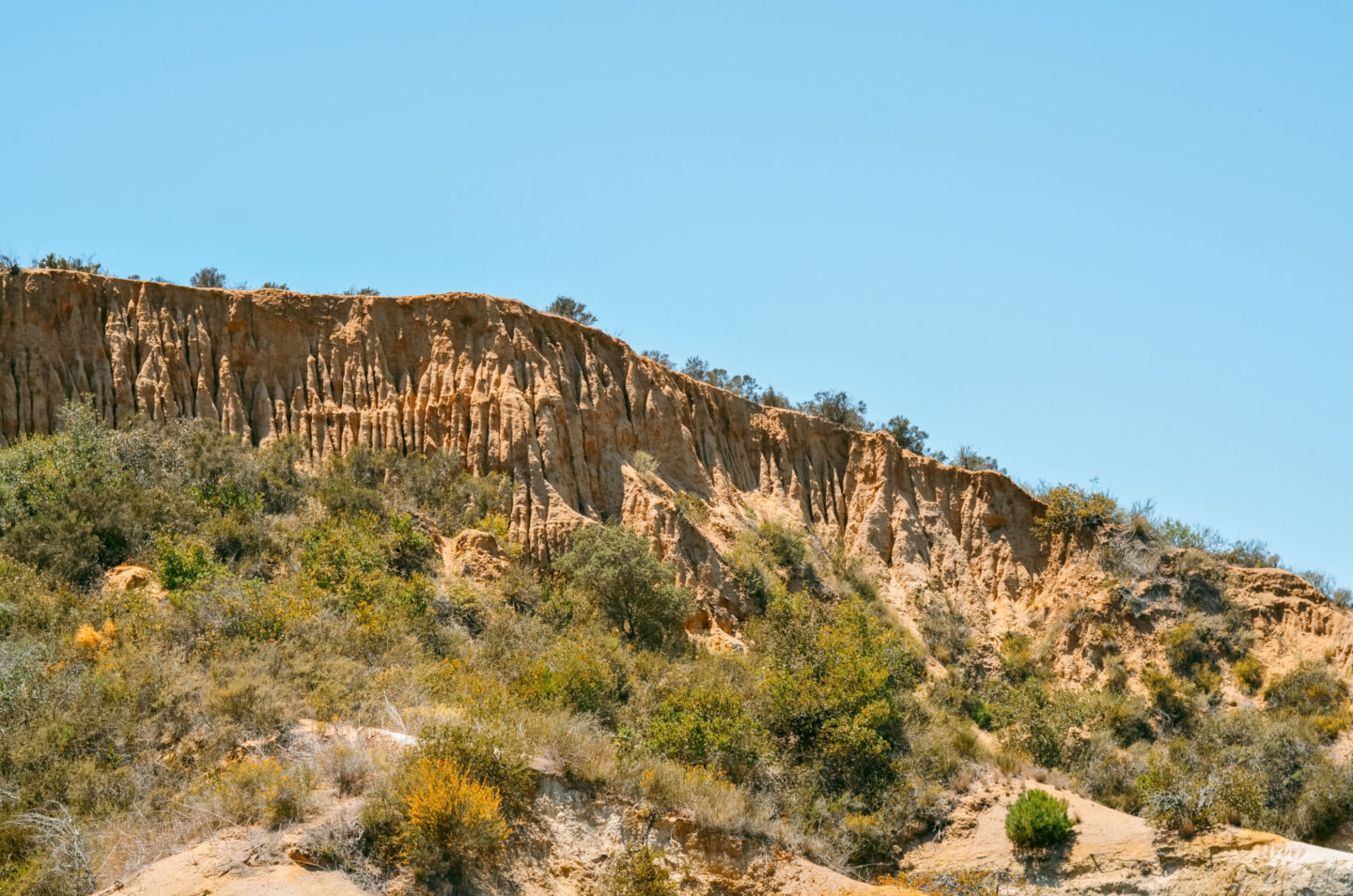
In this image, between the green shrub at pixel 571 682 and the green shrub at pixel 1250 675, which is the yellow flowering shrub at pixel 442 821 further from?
the green shrub at pixel 1250 675

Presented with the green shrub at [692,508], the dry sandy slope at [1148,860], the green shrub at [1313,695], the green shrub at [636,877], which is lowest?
the dry sandy slope at [1148,860]

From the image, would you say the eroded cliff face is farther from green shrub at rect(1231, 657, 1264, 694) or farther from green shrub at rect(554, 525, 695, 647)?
green shrub at rect(1231, 657, 1264, 694)

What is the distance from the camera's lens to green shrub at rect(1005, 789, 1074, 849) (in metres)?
20.2

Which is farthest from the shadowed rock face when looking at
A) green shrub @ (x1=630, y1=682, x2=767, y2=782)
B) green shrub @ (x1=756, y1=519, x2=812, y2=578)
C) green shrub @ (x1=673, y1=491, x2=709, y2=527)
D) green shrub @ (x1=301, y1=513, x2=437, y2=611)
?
green shrub @ (x1=630, y1=682, x2=767, y2=782)

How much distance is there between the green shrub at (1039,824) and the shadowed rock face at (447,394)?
9.17 m

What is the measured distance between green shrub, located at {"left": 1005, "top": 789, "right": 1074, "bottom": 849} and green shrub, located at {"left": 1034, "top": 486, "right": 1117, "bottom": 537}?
52.5 feet

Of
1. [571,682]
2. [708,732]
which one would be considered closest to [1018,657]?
[708,732]

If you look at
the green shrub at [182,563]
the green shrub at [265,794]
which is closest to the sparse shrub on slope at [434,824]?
the green shrub at [265,794]

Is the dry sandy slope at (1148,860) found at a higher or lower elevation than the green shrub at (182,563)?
lower

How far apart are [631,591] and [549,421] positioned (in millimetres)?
5520

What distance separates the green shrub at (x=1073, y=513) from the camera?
35.2m

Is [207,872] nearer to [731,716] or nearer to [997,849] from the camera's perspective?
[731,716]

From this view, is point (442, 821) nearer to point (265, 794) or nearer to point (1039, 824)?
point (265, 794)

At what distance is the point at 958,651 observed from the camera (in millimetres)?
31031
